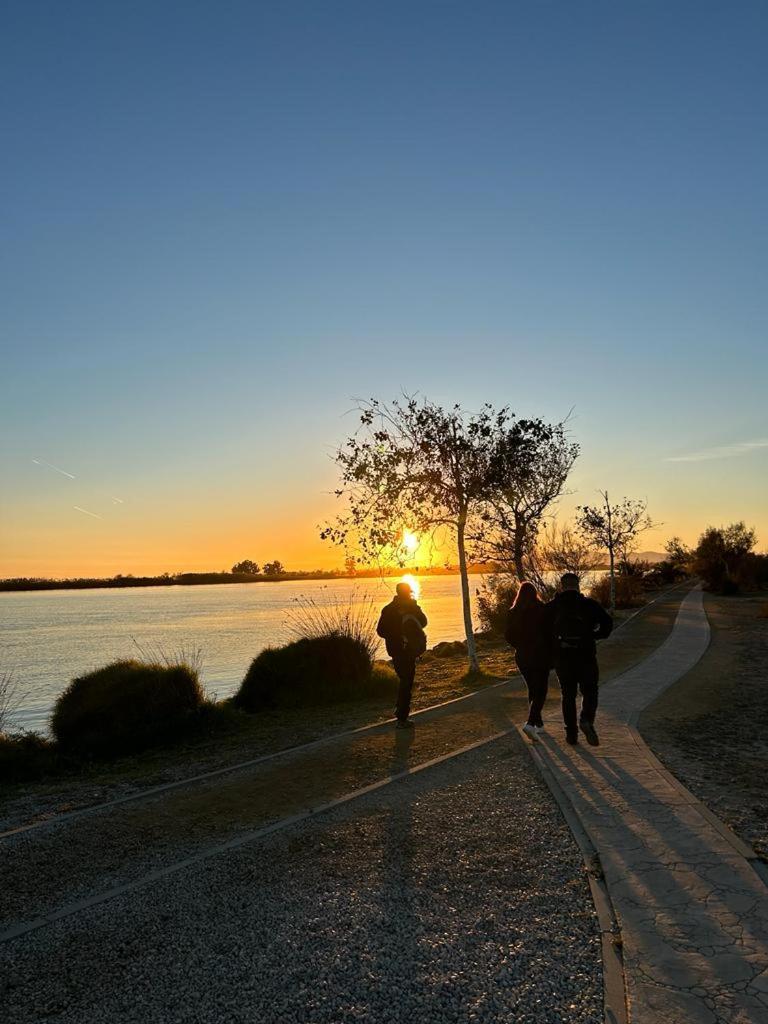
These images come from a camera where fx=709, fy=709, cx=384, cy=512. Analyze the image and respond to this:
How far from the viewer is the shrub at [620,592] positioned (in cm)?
4078

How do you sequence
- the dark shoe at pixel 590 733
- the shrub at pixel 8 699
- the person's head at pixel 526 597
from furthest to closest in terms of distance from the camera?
1. the shrub at pixel 8 699
2. the person's head at pixel 526 597
3. the dark shoe at pixel 590 733

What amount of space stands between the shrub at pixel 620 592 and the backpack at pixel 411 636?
29381 millimetres

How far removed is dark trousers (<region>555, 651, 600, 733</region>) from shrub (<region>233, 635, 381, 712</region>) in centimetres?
707

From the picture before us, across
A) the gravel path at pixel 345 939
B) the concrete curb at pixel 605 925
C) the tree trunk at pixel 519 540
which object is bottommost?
the gravel path at pixel 345 939

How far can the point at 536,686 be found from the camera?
9891mm

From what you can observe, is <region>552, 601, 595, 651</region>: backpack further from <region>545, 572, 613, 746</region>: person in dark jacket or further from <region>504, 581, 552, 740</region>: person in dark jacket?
<region>504, 581, 552, 740</region>: person in dark jacket

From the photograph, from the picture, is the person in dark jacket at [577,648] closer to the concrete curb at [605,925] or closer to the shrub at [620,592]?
the concrete curb at [605,925]

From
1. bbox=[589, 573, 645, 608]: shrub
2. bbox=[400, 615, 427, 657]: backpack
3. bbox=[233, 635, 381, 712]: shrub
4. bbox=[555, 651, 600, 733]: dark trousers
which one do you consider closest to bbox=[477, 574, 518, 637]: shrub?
bbox=[589, 573, 645, 608]: shrub

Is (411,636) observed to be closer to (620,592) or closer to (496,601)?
(496,601)

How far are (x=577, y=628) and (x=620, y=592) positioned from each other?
37.2 meters

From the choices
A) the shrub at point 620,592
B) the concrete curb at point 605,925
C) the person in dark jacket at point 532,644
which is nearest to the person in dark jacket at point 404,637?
the person in dark jacket at point 532,644

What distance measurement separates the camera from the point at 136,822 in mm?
7285

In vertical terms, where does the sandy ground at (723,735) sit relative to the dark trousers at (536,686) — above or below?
below

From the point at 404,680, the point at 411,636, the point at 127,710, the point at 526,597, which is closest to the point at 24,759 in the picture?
the point at 127,710
